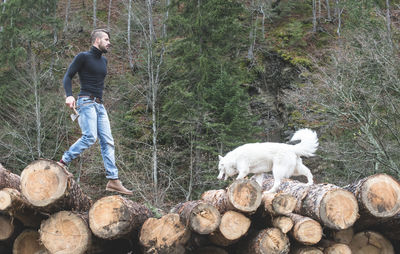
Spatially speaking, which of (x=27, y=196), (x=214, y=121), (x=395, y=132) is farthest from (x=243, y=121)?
(x=27, y=196)

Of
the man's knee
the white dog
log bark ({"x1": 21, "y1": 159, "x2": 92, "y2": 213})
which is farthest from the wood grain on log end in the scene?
the man's knee

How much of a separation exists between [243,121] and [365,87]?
5.64 meters

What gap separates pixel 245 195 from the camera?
14.9 ft

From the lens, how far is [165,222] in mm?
4449

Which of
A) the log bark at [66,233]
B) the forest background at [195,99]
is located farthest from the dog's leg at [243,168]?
the forest background at [195,99]

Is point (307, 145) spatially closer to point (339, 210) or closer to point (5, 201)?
point (339, 210)

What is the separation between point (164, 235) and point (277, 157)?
3.17 metres

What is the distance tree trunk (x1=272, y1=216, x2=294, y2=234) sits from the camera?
4.53m

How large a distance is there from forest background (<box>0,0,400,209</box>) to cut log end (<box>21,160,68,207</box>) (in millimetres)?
11410

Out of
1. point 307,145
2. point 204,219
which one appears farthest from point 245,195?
point 307,145

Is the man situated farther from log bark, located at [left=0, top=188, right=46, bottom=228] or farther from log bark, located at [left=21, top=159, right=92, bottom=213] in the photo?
log bark, located at [left=21, top=159, right=92, bottom=213]

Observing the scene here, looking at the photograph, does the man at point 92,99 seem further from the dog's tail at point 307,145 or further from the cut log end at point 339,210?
the dog's tail at point 307,145

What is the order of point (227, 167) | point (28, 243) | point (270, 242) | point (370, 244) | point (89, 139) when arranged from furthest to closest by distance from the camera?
point (227, 167) < point (89, 139) < point (370, 244) < point (28, 243) < point (270, 242)

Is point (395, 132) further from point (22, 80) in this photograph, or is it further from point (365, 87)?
→ point (22, 80)
